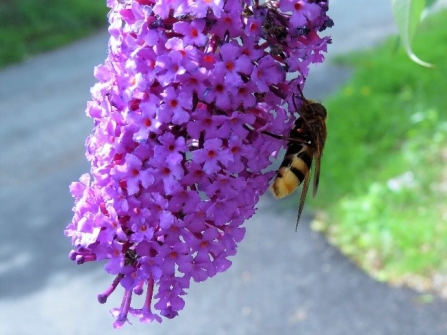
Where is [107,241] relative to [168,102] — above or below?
below

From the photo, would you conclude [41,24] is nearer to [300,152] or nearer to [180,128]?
[300,152]

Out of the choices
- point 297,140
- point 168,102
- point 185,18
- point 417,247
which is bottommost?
point 417,247

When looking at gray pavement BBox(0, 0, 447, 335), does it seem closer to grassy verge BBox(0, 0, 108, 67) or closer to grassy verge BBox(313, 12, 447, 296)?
grassy verge BBox(313, 12, 447, 296)

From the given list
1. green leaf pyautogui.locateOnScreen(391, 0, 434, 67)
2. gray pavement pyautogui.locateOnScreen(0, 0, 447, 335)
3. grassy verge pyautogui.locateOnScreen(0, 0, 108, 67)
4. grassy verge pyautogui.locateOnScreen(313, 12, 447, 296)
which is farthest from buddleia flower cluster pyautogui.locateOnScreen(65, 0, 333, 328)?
grassy verge pyautogui.locateOnScreen(0, 0, 108, 67)

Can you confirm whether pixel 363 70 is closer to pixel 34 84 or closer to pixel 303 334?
pixel 303 334

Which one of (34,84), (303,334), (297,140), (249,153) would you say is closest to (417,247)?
(303,334)

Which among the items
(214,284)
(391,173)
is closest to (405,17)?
(214,284)

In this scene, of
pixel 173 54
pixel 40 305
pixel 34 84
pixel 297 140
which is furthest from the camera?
pixel 34 84
